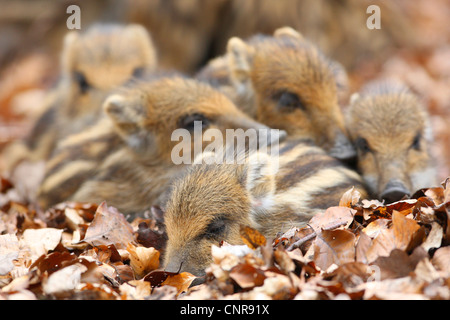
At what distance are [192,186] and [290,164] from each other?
0.68m

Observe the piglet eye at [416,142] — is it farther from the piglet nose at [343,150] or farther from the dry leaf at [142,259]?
the dry leaf at [142,259]

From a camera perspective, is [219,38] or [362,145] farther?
[219,38]

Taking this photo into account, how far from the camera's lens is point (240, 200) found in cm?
314

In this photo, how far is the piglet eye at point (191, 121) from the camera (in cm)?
422

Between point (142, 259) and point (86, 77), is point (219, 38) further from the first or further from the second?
point (142, 259)

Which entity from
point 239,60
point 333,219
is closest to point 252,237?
point 333,219

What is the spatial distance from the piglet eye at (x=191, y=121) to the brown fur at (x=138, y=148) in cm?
2

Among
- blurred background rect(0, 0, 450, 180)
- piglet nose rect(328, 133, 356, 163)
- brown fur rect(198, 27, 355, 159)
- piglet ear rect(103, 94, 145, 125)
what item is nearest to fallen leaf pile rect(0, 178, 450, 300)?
piglet nose rect(328, 133, 356, 163)

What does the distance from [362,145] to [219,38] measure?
465 centimetres

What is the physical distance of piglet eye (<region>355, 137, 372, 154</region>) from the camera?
12.8ft

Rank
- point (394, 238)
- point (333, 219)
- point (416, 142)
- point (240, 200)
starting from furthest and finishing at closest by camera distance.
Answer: point (416, 142)
point (240, 200)
point (333, 219)
point (394, 238)

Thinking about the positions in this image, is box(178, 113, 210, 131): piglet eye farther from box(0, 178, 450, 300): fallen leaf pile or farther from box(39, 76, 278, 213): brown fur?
box(0, 178, 450, 300): fallen leaf pile

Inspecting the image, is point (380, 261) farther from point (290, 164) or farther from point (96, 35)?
point (96, 35)

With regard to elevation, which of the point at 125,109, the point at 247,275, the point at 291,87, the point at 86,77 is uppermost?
the point at 86,77
